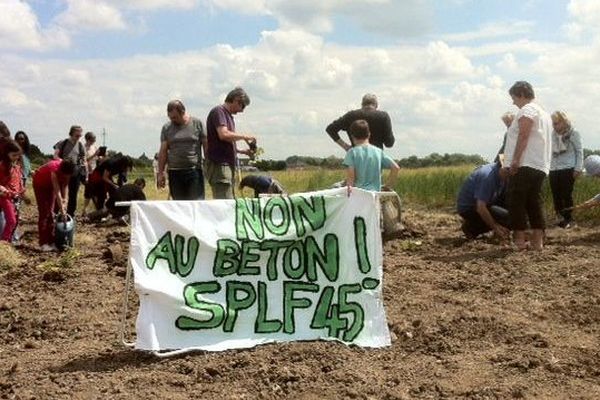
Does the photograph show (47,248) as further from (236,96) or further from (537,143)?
(537,143)

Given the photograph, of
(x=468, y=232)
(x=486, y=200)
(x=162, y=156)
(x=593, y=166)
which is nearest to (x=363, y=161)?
(x=162, y=156)

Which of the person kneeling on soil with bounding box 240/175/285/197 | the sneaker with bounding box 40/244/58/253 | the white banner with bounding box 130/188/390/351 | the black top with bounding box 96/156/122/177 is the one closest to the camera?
the white banner with bounding box 130/188/390/351

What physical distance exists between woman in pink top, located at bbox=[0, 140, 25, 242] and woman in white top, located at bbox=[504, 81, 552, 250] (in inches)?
220

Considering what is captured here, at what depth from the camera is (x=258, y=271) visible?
501 centimetres

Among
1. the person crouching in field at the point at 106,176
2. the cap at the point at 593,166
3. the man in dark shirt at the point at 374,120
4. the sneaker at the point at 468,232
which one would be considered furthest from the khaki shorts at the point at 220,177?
the person crouching in field at the point at 106,176

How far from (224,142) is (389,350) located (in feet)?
10.8

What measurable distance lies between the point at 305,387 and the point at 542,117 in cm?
476

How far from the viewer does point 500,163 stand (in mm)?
8922

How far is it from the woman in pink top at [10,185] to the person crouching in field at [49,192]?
272 millimetres

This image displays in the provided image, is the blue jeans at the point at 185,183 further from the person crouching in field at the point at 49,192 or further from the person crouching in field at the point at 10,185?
the person crouching in field at the point at 10,185

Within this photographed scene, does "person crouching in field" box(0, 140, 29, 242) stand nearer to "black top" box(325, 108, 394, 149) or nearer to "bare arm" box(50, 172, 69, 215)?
"bare arm" box(50, 172, 69, 215)

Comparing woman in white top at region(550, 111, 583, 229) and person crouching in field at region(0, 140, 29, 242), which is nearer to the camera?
person crouching in field at region(0, 140, 29, 242)

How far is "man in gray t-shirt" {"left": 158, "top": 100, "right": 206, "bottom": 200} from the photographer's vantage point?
7867 millimetres

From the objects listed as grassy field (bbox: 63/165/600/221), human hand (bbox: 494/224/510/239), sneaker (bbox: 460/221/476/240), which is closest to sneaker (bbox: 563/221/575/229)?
sneaker (bbox: 460/221/476/240)
